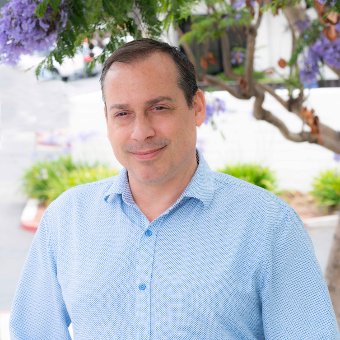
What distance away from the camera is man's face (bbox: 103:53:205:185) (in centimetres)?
188

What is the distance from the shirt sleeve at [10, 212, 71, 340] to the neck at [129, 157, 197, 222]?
0.98 ft

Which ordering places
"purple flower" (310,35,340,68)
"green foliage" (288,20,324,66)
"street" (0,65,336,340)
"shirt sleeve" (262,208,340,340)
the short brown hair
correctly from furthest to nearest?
1. "street" (0,65,336,340)
2. "purple flower" (310,35,340,68)
3. "green foliage" (288,20,324,66)
4. the short brown hair
5. "shirt sleeve" (262,208,340,340)

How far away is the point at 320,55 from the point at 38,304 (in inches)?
92.0

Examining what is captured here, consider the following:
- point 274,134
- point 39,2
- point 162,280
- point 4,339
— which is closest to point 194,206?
point 162,280

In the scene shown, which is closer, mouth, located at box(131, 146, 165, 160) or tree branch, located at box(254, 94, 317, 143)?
mouth, located at box(131, 146, 165, 160)

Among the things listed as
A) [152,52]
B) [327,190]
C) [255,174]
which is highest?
[152,52]

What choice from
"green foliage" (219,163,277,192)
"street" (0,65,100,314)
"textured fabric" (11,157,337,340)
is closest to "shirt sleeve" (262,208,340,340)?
"textured fabric" (11,157,337,340)

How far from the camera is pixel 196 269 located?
1.88 meters

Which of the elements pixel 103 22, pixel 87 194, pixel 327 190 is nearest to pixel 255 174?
pixel 327 190

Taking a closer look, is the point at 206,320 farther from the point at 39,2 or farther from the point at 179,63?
the point at 39,2

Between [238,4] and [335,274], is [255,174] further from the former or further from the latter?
[335,274]

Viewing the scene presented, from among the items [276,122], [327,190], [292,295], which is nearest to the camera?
[292,295]

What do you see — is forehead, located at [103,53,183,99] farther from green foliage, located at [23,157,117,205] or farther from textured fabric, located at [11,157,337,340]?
green foliage, located at [23,157,117,205]

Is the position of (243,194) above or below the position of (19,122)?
above
